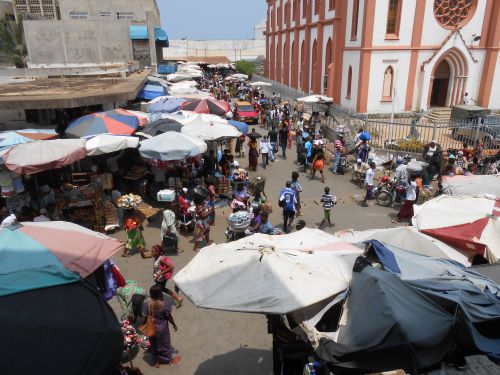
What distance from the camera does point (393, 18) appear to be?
22.5 m

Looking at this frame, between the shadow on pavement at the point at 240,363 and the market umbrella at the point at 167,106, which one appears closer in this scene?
the shadow on pavement at the point at 240,363

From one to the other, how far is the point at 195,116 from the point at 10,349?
11566 millimetres

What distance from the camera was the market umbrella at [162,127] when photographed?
491 inches

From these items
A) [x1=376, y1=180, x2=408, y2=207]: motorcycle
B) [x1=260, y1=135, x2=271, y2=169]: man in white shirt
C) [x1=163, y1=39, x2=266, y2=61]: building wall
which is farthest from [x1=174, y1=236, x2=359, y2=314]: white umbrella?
[x1=163, y1=39, x2=266, y2=61]: building wall

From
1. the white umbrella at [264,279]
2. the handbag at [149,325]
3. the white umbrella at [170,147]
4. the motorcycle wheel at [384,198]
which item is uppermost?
the white umbrella at [170,147]

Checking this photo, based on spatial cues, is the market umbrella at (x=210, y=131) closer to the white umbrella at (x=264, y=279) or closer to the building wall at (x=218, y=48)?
the white umbrella at (x=264, y=279)

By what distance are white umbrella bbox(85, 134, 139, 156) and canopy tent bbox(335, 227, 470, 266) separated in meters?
7.13

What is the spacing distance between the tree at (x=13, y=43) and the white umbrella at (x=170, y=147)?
3593cm

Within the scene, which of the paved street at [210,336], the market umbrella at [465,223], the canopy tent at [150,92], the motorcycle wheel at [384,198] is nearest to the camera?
the paved street at [210,336]

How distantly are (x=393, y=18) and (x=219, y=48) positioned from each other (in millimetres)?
61840

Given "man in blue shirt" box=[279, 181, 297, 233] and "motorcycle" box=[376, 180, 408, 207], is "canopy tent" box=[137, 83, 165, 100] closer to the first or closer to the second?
"man in blue shirt" box=[279, 181, 297, 233]

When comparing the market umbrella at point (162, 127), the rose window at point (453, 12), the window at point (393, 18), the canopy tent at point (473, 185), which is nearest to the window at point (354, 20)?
the window at point (393, 18)

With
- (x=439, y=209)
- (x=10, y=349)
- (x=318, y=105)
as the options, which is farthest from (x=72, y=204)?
A: (x=318, y=105)

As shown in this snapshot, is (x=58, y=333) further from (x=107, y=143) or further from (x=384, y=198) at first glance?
(x=384, y=198)
